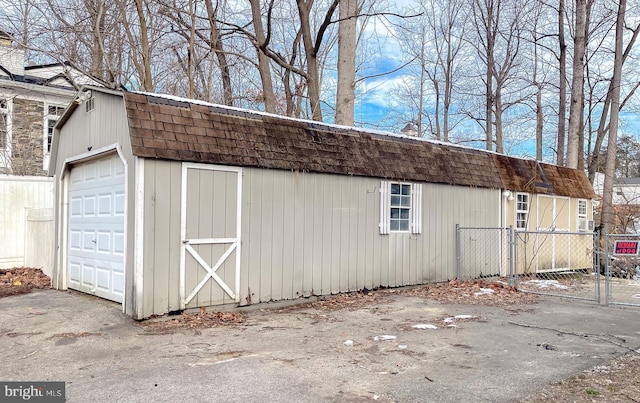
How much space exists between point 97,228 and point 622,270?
13.4 metres

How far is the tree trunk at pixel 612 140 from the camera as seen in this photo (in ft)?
50.4

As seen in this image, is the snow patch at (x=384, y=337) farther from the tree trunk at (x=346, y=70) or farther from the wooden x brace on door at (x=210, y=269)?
the tree trunk at (x=346, y=70)

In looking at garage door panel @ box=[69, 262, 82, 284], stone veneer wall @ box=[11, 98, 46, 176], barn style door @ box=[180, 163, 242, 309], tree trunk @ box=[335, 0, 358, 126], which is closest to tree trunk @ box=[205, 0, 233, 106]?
tree trunk @ box=[335, 0, 358, 126]

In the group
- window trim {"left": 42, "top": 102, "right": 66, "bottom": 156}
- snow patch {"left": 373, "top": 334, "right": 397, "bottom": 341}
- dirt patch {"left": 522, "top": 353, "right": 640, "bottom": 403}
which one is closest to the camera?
dirt patch {"left": 522, "top": 353, "right": 640, "bottom": 403}

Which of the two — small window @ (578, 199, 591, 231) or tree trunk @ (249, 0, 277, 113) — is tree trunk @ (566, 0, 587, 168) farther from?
tree trunk @ (249, 0, 277, 113)

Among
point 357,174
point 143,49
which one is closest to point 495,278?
point 357,174

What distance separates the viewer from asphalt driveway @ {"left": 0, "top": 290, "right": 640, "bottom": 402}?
12.8 feet

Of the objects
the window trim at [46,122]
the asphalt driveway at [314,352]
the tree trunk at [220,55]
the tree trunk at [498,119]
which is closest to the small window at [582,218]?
the asphalt driveway at [314,352]

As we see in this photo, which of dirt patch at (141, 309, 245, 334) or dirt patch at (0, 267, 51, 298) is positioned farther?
dirt patch at (0, 267, 51, 298)

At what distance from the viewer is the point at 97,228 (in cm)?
752

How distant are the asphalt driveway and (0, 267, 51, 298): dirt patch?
35.0 inches

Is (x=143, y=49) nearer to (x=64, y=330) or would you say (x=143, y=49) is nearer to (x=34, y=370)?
(x=64, y=330)

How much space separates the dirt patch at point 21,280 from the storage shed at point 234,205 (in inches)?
20.9

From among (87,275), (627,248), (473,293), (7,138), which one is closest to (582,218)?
(627,248)
